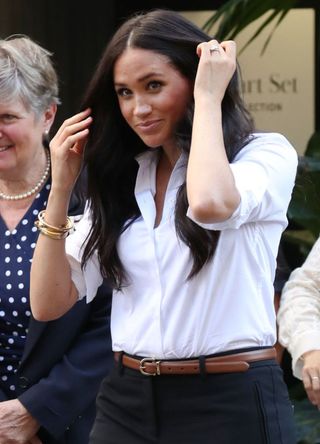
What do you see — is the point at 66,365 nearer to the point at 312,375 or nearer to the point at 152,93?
the point at 312,375

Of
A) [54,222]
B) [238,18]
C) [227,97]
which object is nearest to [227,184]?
[227,97]

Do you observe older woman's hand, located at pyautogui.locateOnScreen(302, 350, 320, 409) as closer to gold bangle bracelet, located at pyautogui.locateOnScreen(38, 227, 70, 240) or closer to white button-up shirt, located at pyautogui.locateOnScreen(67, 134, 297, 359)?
white button-up shirt, located at pyautogui.locateOnScreen(67, 134, 297, 359)

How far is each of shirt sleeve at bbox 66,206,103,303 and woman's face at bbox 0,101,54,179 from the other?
660mm

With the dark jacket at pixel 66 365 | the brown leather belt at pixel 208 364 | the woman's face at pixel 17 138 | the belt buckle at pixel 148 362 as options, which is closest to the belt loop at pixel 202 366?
the brown leather belt at pixel 208 364

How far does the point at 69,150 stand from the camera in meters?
3.10

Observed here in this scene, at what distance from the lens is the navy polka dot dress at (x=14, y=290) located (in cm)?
374

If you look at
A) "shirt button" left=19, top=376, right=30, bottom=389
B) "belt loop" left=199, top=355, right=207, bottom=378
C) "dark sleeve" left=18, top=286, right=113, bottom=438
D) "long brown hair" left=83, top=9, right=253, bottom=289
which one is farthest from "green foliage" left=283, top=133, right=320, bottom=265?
"belt loop" left=199, top=355, right=207, bottom=378

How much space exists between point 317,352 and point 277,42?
13.1 ft

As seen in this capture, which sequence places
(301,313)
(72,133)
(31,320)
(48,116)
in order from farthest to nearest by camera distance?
(48,116) → (31,320) → (301,313) → (72,133)

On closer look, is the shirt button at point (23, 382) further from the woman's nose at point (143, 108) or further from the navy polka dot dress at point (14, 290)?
the woman's nose at point (143, 108)

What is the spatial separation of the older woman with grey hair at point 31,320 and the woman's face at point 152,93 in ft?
2.65

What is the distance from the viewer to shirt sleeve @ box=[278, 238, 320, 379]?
137 inches

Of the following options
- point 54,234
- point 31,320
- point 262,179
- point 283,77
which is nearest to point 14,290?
point 31,320

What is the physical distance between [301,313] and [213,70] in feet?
3.19
